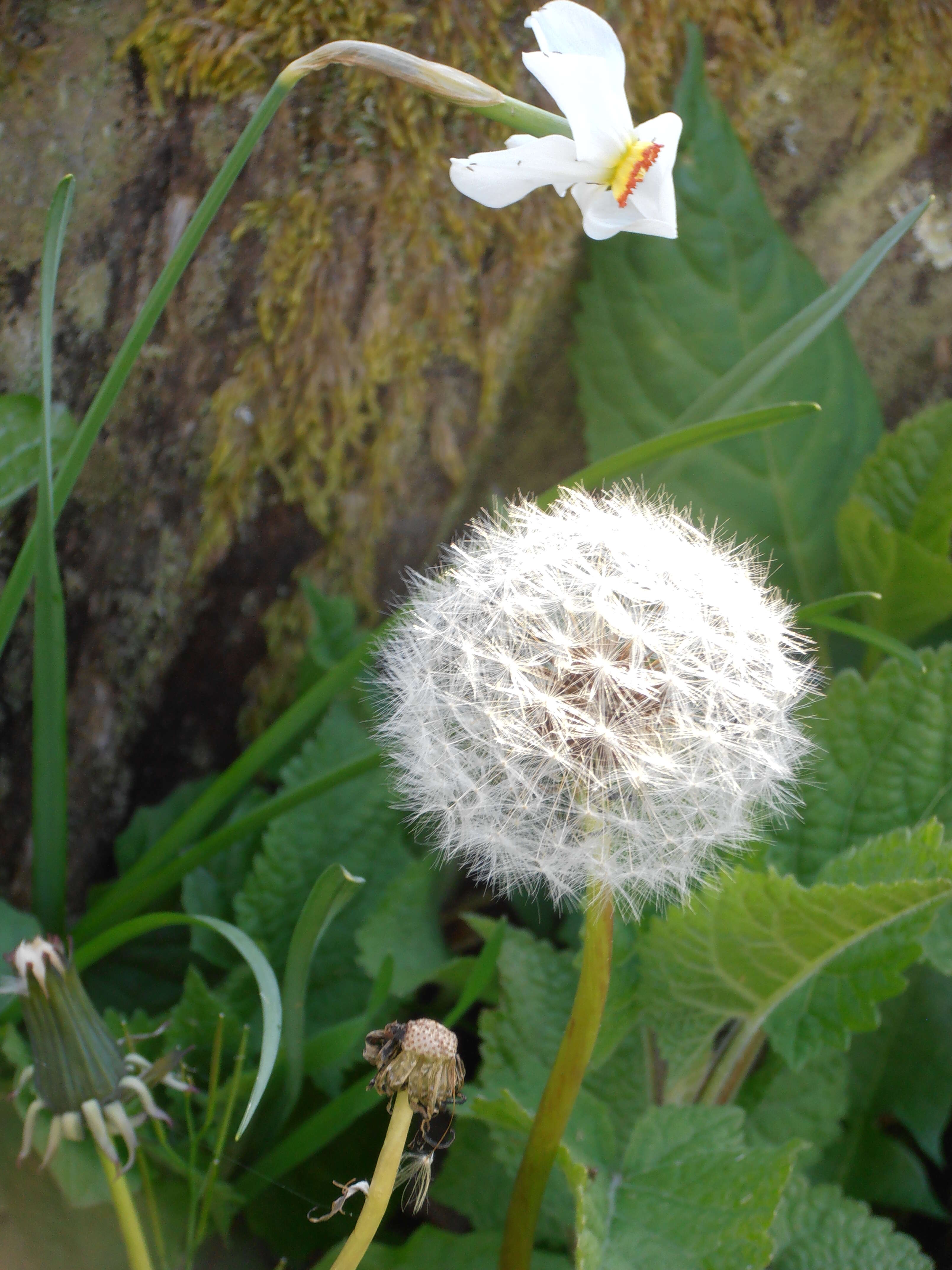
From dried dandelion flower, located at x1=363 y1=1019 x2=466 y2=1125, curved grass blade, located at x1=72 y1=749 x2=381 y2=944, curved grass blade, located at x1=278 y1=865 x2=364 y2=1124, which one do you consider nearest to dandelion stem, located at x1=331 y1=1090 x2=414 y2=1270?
dried dandelion flower, located at x1=363 y1=1019 x2=466 y2=1125

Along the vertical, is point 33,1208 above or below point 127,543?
below

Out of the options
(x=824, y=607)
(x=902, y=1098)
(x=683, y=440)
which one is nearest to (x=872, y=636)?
(x=824, y=607)

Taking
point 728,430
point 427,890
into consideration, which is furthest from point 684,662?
point 427,890

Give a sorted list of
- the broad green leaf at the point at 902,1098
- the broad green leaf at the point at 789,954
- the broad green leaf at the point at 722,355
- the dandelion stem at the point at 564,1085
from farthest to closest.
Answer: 1. the broad green leaf at the point at 722,355
2. the broad green leaf at the point at 902,1098
3. the broad green leaf at the point at 789,954
4. the dandelion stem at the point at 564,1085

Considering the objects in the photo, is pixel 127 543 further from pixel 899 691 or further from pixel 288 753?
pixel 899 691

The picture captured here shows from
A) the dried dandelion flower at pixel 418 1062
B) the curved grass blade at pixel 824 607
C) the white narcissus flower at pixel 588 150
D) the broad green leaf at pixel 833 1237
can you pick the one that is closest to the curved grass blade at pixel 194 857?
the dried dandelion flower at pixel 418 1062

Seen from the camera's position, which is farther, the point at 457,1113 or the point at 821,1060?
the point at 821,1060

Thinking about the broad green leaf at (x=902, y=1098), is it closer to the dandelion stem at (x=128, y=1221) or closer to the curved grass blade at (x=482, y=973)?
the curved grass blade at (x=482, y=973)
